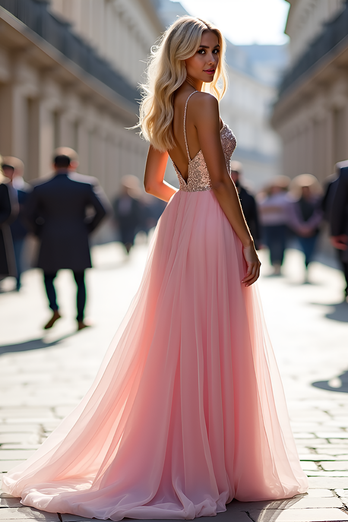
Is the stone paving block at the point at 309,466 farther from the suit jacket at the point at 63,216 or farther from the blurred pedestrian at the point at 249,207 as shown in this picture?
the blurred pedestrian at the point at 249,207

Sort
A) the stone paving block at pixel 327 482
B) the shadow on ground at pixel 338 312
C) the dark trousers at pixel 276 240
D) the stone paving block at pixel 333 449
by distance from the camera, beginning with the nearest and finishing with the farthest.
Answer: the stone paving block at pixel 327 482
the stone paving block at pixel 333 449
the shadow on ground at pixel 338 312
the dark trousers at pixel 276 240

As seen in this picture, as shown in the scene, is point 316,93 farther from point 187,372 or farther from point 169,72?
point 187,372

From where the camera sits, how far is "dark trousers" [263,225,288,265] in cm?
1623

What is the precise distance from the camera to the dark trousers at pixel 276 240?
53.3ft

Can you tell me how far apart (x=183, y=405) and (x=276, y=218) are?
1297 centimetres

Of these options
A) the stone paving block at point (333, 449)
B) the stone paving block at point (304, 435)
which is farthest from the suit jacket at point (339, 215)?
the stone paving block at point (333, 449)

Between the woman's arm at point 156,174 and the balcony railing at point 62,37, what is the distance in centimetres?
1209

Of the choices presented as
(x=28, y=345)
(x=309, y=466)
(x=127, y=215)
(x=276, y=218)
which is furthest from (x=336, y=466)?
(x=127, y=215)

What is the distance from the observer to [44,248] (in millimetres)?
9102

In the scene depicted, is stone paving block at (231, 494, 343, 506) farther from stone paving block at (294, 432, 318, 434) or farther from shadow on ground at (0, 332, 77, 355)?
shadow on ground at (0, 332, 77, 355)

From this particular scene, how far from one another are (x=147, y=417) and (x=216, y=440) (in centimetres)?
29

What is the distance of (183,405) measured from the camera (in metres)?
3.42

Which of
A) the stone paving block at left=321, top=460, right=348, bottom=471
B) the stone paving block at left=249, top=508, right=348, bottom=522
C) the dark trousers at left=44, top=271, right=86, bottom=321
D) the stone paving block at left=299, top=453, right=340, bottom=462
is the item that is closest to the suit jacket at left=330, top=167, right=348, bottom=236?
the dark trousers at left=44, top=271, right=86, bottom=321

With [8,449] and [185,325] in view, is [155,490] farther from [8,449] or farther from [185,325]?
[8,449]
